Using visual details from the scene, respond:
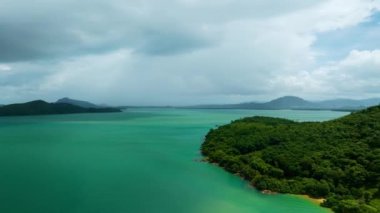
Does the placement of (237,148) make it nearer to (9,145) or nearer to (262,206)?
(262,206)

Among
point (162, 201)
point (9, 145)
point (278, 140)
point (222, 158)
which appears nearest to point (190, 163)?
point (222, 158)

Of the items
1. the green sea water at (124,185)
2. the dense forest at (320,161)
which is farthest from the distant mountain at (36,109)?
the dense forest at (320,161)

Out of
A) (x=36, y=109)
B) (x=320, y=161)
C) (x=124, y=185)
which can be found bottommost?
(x=124, y=185)

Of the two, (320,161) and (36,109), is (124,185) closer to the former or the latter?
(320,161)

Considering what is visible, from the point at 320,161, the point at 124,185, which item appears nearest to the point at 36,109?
the point at 124,185

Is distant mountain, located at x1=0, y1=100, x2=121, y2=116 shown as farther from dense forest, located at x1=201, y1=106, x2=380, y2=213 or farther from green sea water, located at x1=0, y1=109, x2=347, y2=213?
dense forest, located at x1=201, y1=106, x2=380, y2=213

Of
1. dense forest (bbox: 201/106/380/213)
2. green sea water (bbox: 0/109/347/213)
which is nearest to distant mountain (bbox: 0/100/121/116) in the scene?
green sea water (bbox: 0/109/347/213)

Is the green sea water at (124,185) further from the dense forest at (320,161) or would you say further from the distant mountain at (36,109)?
the distant mountain at (36,109)

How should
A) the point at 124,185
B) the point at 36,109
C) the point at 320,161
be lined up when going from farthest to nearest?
1. the point at 36,109
2. the point at 320,161
3. the point at 124,185

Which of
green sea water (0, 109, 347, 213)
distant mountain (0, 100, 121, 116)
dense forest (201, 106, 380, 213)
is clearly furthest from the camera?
distant mountain (0, 100, 121, 116)
